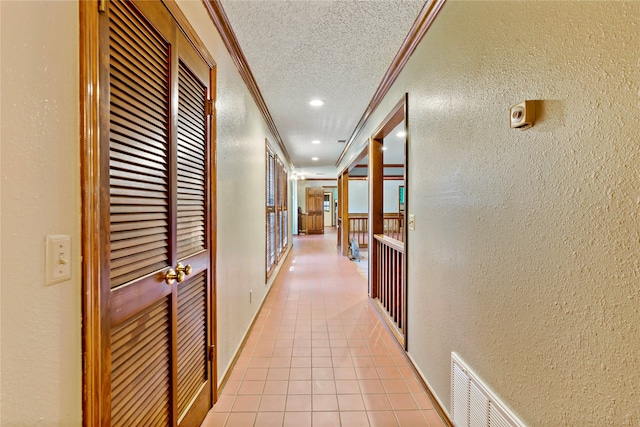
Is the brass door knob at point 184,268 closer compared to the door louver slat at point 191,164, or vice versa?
the brass door knob at point 184,268

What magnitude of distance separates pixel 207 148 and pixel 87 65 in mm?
935

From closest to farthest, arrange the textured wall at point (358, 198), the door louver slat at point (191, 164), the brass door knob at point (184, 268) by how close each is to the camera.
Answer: the brass door knob at point (184, 268)
the door louver slat at point (191, 164)
the textured wall at point (358, 198)

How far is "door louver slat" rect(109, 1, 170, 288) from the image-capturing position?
0.92m

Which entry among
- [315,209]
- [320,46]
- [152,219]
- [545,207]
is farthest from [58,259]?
[315,209]

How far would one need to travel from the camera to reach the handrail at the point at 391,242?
8.94 ft

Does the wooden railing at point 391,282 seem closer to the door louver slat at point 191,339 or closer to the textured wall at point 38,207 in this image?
the door louver slat at point 191,339

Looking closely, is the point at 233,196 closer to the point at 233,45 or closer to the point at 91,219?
the point at 233,45

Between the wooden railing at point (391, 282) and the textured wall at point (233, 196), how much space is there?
1.33m

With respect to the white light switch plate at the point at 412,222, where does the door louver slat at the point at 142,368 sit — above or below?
below

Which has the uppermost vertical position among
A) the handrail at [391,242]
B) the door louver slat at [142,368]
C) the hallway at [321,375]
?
the handrail at [391,242]

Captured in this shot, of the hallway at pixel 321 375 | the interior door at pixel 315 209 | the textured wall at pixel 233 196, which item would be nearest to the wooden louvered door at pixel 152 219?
the textured wall at pixel 233 196

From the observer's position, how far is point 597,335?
2.54ft

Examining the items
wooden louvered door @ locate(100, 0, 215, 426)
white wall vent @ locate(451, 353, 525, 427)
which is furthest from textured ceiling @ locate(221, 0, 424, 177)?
white wall vent @ locate(451, 353, 525, 427)

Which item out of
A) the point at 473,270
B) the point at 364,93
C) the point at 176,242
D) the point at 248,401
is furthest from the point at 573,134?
the point at 364,93
